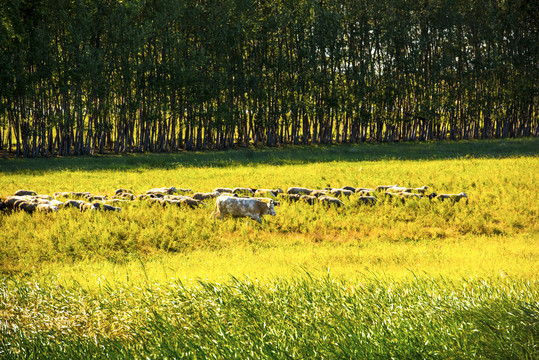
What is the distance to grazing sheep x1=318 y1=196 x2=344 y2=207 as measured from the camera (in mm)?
Result: 15953

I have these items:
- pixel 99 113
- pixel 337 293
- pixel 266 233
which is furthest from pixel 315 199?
pixel 99 113

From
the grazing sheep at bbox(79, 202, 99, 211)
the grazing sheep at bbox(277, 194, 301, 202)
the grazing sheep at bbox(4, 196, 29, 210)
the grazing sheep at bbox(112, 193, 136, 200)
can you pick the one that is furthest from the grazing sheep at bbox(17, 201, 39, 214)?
the grazing sheep at bbox(277, 194, 301, 202)

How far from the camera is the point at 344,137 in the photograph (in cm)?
6297

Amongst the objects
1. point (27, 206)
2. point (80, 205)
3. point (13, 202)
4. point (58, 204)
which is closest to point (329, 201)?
point (80, 205)

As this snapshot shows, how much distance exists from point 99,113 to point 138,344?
44.3 metres

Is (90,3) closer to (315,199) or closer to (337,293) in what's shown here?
(315,199)

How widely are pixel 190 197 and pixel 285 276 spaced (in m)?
10.1

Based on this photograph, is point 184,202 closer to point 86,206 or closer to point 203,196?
point 203,196

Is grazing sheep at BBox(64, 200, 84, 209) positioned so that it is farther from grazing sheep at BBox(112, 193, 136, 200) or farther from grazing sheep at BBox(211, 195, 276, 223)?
grazing sheep at BBox(211, 195, 276, 223)

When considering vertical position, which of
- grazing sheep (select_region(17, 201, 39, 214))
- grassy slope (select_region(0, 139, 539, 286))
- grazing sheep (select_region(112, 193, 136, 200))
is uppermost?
grazing sheep (select_region(112, 193, 136, 200))

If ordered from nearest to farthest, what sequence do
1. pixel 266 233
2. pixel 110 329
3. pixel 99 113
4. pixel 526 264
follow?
pixel 110 329 < pixel 526 264 < pixel 266 233 < pixel 99 113

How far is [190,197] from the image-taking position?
17.0m

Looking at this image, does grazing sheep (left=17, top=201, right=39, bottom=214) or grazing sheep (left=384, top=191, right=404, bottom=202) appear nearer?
grazing sheep (left=17, top=201, right=39, bottom=214)

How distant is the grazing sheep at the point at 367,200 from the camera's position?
53.5 feet
